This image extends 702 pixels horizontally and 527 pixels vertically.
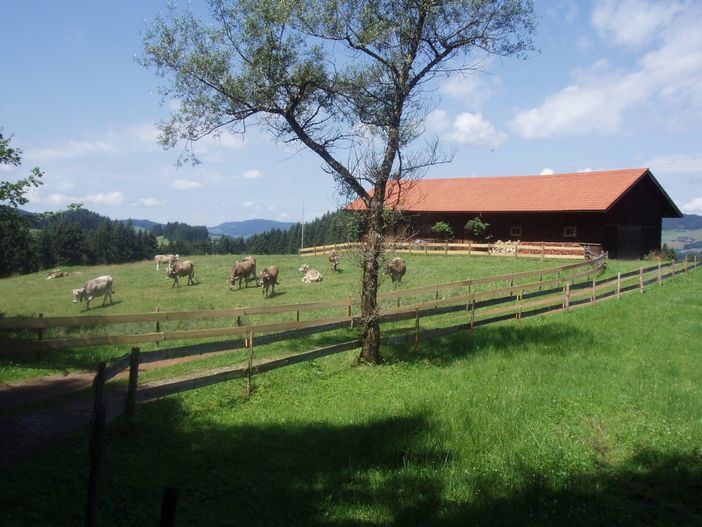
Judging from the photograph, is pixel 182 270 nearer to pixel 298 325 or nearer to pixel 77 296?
pixel 77 296

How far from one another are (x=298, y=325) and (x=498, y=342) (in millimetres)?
5114

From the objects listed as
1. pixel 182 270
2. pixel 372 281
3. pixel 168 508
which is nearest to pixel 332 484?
pixel 168 508

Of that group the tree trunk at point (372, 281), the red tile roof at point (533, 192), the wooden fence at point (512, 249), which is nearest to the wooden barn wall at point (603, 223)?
the red tile roof at point (533, 192)

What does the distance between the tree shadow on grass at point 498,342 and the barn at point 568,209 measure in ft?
61.3

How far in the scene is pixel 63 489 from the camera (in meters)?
5.48

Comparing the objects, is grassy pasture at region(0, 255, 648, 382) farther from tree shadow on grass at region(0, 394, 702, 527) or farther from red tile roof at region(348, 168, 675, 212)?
red tile roof at region(348, 168, 675, 212)

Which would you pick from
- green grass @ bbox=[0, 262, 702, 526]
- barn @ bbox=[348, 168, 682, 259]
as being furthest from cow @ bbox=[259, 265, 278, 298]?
green grass @ bbox=[0, 262, 702, 526]

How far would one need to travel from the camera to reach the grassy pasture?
41.9ft

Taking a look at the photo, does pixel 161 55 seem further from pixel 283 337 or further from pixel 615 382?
pixel 615 382

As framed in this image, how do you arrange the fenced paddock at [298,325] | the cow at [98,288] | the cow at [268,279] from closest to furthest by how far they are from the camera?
the fenced paddock at [298,325]
the cow at [268,279]
the cow at [98,288]

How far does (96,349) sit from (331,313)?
7642 millimetres

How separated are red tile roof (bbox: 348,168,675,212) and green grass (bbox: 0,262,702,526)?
2394cm

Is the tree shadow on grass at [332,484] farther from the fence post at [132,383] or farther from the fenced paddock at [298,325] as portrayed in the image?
A: the fenced paddock at [298,325]

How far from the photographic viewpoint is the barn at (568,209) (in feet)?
116
